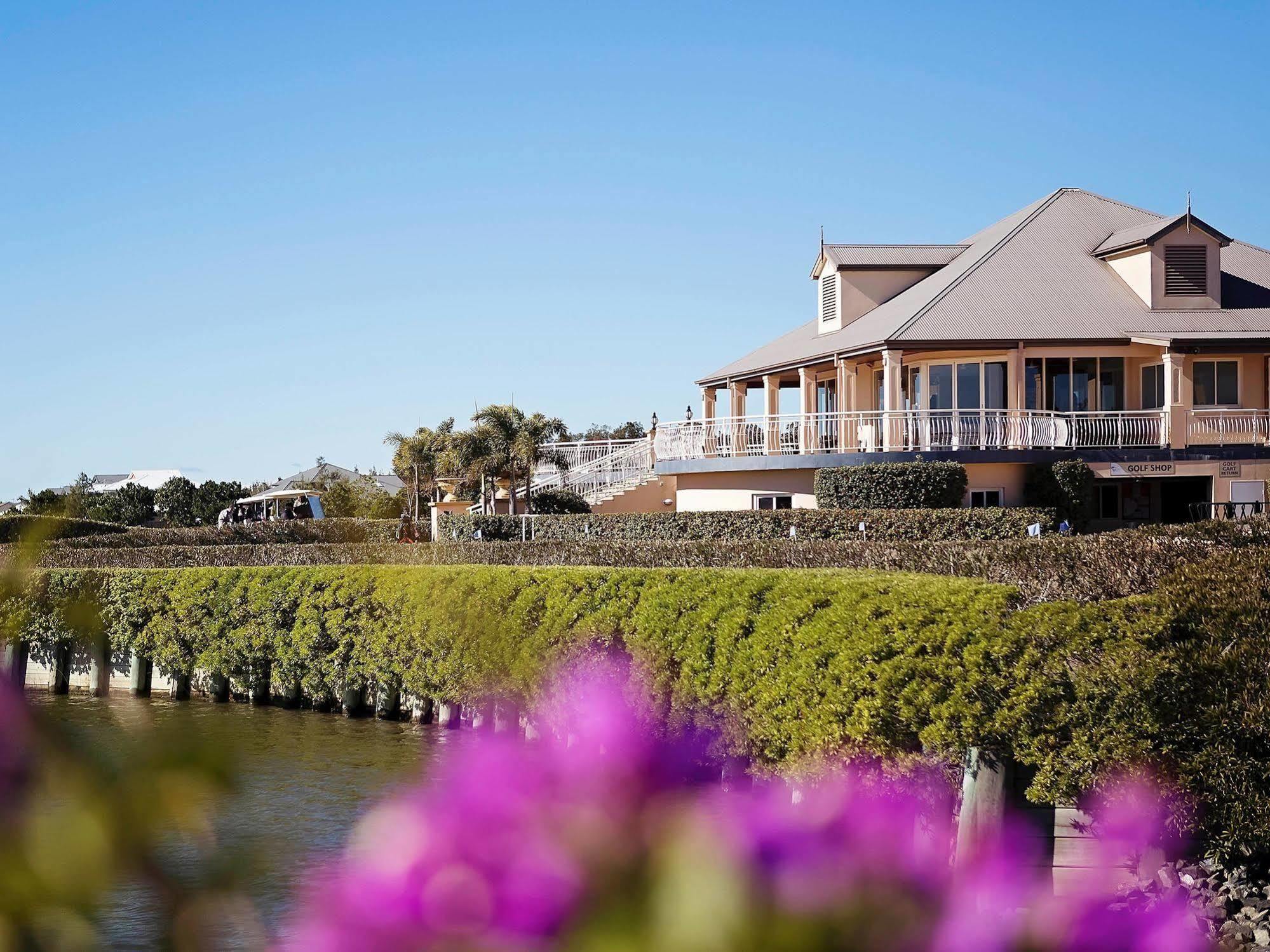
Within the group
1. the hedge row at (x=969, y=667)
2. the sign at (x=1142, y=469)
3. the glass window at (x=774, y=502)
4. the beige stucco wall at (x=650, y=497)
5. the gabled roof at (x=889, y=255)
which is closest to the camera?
the hedge row at (x=969, y=667)

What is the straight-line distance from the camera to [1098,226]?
4016 centimetres

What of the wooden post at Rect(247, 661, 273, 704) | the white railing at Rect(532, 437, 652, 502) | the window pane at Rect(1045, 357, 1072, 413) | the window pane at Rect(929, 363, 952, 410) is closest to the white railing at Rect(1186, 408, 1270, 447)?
the window pane at Rect(1045, 357, 1072, 413)

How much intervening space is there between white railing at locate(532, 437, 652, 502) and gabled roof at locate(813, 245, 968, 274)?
25.5ft

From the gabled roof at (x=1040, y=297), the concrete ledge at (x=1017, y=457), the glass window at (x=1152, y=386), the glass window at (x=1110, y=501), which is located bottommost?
the glass window at (x=1110, y=501)

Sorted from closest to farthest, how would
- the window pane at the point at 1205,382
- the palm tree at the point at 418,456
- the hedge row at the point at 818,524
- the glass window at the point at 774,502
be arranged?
the hedge row at the point at 818,524
the glass window at the point at 774,502
the window pane at the point at 1205,382
the palm tree at the point at 418,456

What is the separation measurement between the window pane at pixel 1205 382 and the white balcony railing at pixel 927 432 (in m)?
1.92

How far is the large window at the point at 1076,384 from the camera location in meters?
35.1

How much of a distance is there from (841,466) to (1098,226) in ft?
48.6

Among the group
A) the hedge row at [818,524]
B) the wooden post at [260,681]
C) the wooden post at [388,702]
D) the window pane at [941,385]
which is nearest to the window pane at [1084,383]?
the window pane at [941,385]

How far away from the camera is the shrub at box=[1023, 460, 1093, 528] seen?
3050 cm

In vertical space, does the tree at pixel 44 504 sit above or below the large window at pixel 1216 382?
below

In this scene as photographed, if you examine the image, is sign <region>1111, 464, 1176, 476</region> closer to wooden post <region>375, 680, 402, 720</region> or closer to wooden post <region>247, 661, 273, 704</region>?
wooden post <region>375, 680, 402, 720</region>

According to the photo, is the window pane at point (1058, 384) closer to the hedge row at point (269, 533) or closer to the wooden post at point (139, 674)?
the hedge row at point (269, 533)

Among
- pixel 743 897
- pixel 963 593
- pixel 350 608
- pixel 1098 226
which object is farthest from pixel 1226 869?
pixel 1098 226
